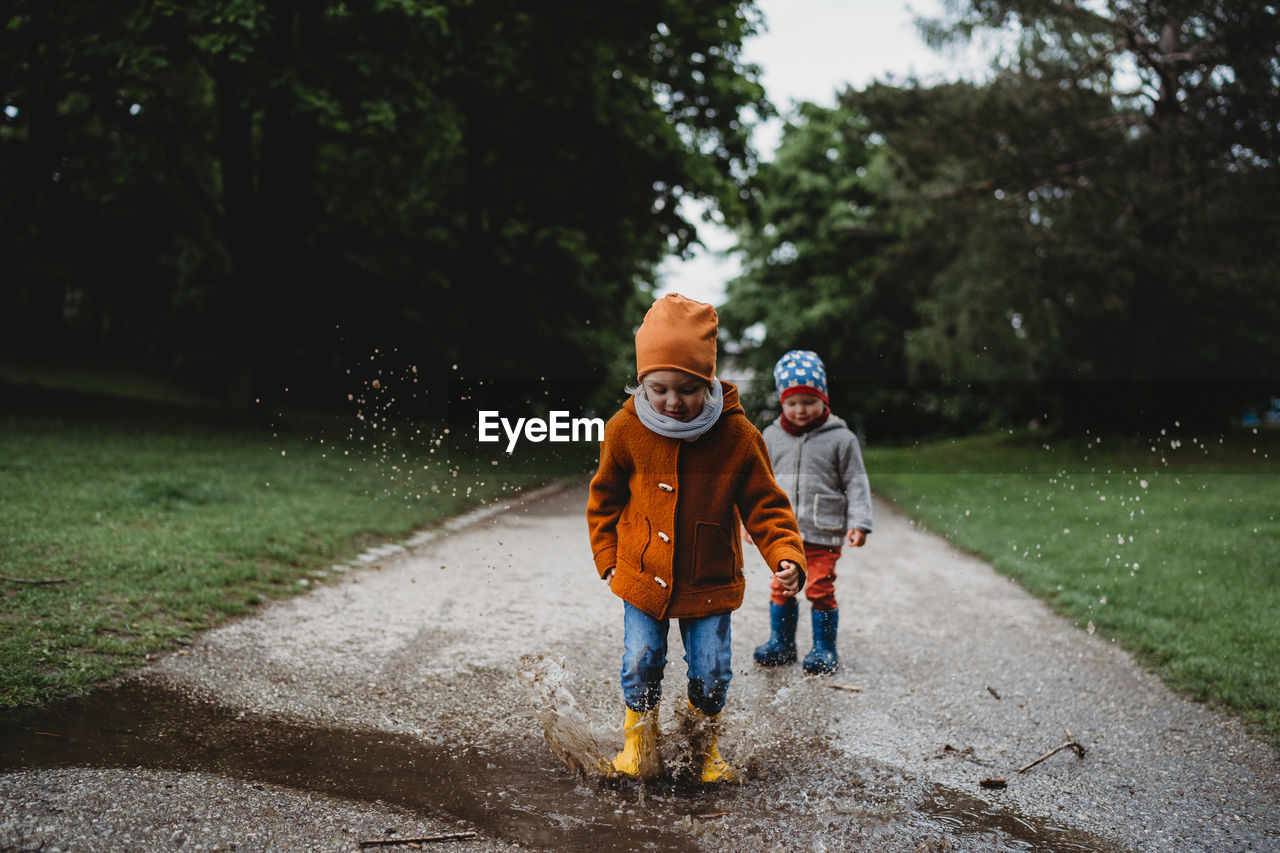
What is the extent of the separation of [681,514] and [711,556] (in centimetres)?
19

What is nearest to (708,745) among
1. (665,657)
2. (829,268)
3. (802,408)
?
(665,657)

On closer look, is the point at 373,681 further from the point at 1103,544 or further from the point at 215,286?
the point at 215,286

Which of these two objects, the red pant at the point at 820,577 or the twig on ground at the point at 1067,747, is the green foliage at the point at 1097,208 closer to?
the red pant at the point at 820,577

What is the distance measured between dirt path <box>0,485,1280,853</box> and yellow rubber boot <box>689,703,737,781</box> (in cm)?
9

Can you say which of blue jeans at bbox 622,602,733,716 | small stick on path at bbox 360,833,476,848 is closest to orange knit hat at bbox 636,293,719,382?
blue jeans at bbox 622,602,733,716

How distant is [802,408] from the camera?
16.5 feet

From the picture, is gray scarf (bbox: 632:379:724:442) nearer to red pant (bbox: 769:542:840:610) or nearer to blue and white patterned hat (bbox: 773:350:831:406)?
blue and white patterned hat (bbox: 773:350:831:406)

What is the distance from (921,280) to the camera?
26.0 m

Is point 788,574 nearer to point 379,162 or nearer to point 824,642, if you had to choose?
point 824,642

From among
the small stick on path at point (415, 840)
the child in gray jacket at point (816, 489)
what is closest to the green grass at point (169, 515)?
the small stick on path at point (415, 840)

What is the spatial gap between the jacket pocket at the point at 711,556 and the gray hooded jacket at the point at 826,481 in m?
1.68

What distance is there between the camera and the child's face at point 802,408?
5.00m

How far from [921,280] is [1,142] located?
69.7ft

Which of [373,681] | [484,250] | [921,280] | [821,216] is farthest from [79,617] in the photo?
[821,216]
